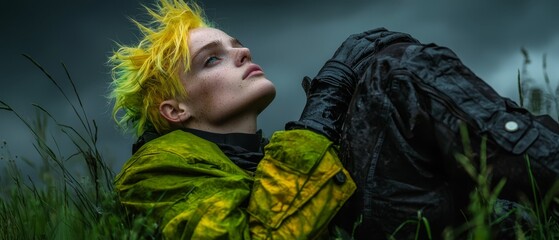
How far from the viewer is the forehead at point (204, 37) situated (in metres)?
3.83

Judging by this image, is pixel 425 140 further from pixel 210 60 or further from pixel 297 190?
pixel 210 60

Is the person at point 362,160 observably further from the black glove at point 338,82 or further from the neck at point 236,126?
the neck at point 236,126

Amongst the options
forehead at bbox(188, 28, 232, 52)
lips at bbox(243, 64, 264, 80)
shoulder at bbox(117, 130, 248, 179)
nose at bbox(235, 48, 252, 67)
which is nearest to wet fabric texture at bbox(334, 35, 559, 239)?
shoulder at bbox(117, 130, 248, 179)

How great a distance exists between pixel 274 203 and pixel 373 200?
417mm

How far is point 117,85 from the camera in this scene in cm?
412

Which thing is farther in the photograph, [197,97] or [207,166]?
[197,97]

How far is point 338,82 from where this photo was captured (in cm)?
306

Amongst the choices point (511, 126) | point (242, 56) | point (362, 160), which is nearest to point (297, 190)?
point (362, 160)

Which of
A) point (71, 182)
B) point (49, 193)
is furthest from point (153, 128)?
point (71, 182)

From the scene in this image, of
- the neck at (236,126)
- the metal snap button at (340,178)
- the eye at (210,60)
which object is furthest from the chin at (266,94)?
the metal snap button at (340,178)

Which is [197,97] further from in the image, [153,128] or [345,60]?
[345,60]

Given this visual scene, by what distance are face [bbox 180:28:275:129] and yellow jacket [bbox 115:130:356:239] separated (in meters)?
0.82

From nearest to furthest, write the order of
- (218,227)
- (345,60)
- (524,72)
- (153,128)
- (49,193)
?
1. (218,227)
2. (524,72)
3. (345,60)
4. (49,193)
5. (153,128)

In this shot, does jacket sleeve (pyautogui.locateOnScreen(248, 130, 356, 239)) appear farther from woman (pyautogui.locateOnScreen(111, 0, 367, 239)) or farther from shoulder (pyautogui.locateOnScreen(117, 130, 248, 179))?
shoulder (pyautogui.locateOnScreen(117, 130, 248, 179))
